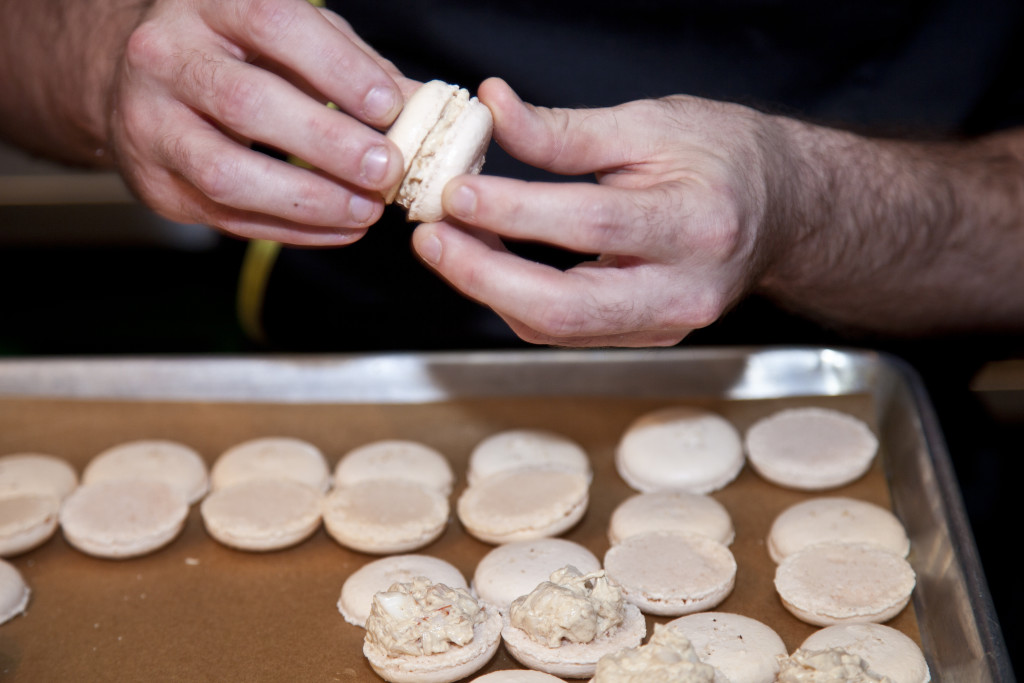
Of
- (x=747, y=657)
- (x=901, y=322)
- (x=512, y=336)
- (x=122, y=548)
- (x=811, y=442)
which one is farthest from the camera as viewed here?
(x=512, y=336)

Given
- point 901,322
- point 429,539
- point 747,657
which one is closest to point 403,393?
point 429,539

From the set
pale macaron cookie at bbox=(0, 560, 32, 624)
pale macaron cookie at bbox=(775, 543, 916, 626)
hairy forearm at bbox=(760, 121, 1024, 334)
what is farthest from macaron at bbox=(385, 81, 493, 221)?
pale macaron cookie at bbox=(0, 560, 32, 624)

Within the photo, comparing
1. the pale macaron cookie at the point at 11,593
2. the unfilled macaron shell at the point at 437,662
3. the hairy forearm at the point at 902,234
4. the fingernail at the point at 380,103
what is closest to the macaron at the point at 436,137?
the fingernail at the point at 380,103

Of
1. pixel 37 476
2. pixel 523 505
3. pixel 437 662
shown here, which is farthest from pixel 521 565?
pixel 37 476

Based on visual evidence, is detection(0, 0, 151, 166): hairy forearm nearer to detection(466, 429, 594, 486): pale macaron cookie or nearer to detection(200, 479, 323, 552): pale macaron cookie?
detection(200, 479, 323, 552): pale macaron cookie

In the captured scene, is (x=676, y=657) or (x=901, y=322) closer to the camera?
(x=676, y=657)

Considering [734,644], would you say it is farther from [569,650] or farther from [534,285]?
[534,285]

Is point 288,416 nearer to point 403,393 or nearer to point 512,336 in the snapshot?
point 403,393
